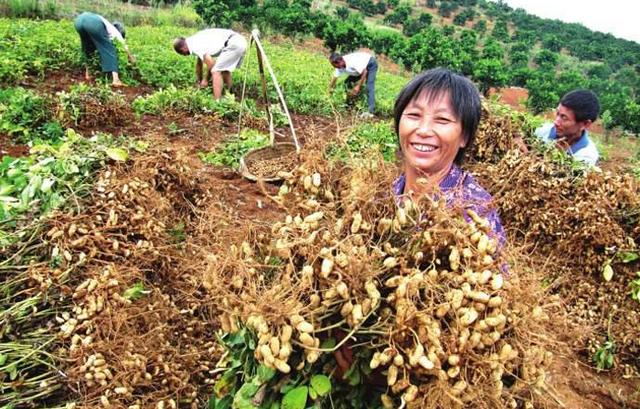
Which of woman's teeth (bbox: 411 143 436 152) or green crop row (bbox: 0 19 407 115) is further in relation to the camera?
green crop row (bbox: 0 19 407 115)

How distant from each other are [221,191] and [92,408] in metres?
2.77

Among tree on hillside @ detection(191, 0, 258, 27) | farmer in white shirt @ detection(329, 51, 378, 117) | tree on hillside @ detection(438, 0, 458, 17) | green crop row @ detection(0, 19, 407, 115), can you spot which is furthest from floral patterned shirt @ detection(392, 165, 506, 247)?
tree on hillside @ detection(438, 0, 458, 17)

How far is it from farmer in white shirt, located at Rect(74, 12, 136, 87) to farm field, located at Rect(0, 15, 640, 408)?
8.92 ft

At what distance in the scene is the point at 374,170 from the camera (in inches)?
58.5

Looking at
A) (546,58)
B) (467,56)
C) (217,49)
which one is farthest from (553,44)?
(217,49)

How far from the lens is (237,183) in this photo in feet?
16.2

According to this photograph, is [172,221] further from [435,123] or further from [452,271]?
[452,271]

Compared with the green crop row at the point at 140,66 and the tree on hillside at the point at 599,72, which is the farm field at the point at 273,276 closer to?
the green crop row at the point at 140,66

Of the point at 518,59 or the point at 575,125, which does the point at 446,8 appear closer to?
the point at 518,59

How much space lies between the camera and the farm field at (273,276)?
1.15 meters

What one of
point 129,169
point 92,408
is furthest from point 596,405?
point 129,169

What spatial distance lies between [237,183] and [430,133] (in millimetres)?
3425

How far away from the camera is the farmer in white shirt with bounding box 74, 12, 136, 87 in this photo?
24.5ft

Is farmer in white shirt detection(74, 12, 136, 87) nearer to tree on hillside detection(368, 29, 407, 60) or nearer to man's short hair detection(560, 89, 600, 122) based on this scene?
man's short hair detection(560, 89, 600, 122)
